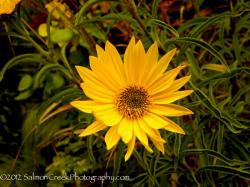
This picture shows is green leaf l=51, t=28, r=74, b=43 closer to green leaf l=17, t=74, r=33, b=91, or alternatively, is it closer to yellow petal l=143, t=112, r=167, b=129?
green leaf l=17, t=74, r=33, b=91

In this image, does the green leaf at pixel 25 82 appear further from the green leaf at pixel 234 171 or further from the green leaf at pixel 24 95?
the green leaf at pixel 234 171

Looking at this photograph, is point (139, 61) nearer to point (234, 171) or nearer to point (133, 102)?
point (133, 102)

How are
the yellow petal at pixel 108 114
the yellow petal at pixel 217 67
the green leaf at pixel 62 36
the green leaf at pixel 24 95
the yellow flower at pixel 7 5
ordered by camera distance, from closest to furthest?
the yellow petal at pixel 108 114 < the yellow flower at pixel 7 5 < the yellow petal at pixel 217 67 < the green leaf at pixel 62 36 < the green leaf at pixel 24 95

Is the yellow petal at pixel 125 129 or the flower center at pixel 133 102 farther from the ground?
the flower center at pixel 133 102

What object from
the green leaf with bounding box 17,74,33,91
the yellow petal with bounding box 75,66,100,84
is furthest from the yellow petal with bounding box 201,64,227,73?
the green leaf with bounding box 17,74,33,91

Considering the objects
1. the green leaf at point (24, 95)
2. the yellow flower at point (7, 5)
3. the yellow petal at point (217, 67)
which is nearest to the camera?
the yellow flower at point (7, 5)

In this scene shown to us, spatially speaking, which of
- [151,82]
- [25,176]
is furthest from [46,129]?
[151,82]

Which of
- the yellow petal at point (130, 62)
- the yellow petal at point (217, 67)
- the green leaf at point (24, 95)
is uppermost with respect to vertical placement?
the green leaf at point (24, 95)

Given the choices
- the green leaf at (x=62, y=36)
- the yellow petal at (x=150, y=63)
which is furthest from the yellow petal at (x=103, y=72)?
the green leaf at (x=62, y=36)

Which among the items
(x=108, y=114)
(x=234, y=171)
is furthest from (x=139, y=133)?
(x=234, y=171)
